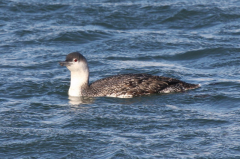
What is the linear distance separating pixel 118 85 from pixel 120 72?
7.64 feet

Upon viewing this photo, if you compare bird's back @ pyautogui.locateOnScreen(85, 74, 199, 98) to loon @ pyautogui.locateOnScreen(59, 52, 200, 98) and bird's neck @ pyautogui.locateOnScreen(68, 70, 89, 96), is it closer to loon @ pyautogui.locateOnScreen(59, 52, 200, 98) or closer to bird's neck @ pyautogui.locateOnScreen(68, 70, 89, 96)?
loon @ pyautogui.locateOnScreen(59, 52, 200, 98)

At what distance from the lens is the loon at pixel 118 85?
12.5m

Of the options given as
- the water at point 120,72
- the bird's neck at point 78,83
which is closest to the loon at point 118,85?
the bird's neck at point 78,83

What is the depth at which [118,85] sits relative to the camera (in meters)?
12.5

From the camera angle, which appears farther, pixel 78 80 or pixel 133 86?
pixel 78 80

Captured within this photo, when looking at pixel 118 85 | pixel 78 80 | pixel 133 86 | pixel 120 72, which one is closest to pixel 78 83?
Result: pixel 78 80

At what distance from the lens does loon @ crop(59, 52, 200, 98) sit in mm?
12523

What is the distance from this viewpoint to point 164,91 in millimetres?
12734

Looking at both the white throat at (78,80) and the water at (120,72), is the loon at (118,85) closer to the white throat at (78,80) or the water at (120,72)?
the white throat at (78,80)

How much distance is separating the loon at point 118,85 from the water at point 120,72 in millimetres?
257

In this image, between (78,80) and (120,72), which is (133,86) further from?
(120,72)

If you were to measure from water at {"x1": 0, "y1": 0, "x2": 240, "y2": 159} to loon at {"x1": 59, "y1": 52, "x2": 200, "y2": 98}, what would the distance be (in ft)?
0.84

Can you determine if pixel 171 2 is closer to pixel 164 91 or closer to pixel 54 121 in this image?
pixel 164 91

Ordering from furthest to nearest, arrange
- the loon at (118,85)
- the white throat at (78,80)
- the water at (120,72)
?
1. the white throat at (78,80)
2. the loon at (118,85)
3. the water at (120,72)
